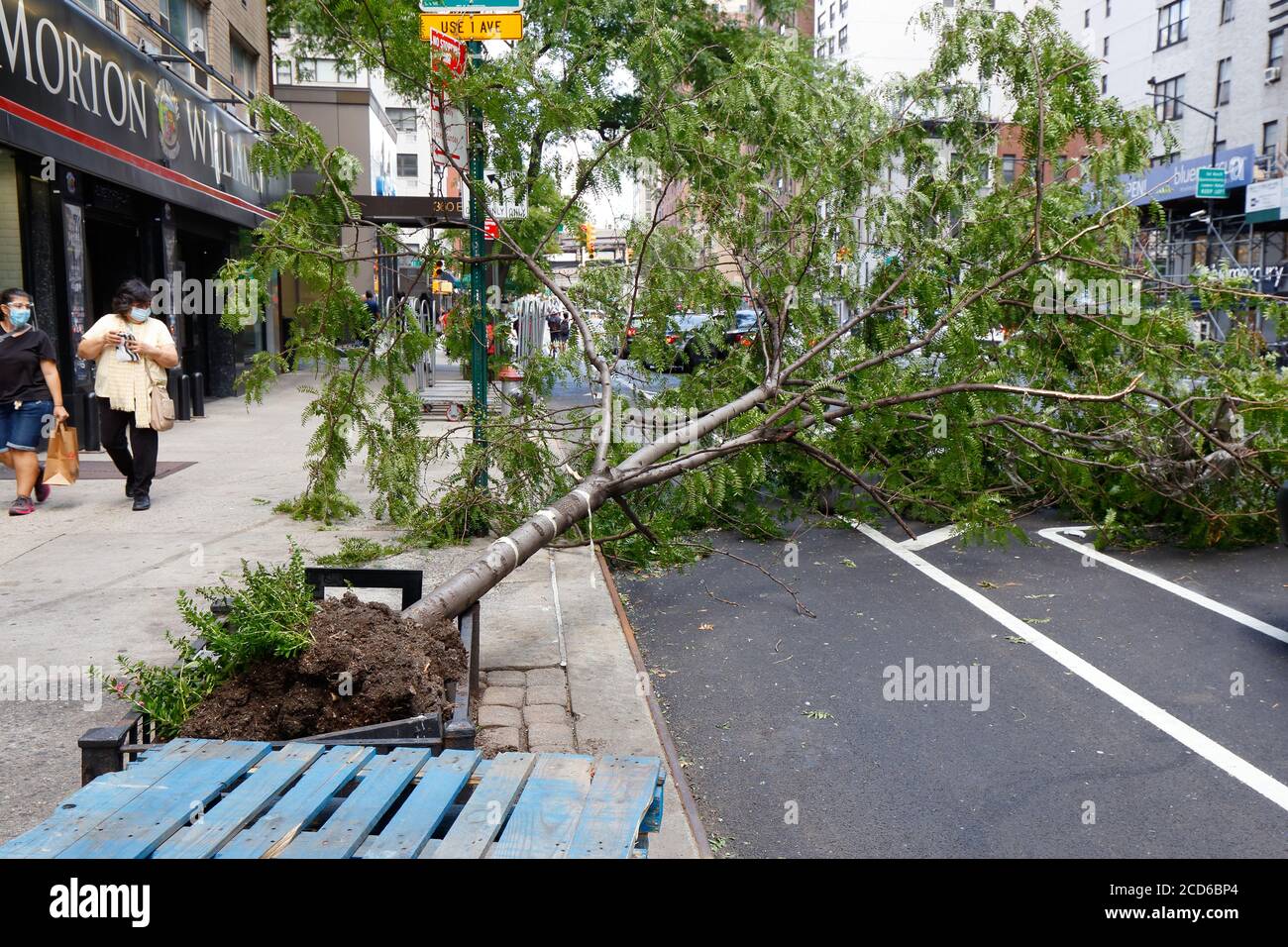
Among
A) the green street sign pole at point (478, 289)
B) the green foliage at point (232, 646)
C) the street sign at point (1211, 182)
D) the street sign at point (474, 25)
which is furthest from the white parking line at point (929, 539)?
the street sign at point (1211, 182)

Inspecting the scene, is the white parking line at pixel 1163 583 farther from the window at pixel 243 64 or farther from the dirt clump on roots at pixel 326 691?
the window at pixel 243 64

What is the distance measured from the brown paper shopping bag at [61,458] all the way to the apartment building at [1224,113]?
3504cm

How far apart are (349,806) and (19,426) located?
25.3 ft

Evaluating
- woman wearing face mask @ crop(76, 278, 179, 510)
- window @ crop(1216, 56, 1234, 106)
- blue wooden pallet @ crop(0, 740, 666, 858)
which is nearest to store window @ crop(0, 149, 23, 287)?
woman wearing face mask @ crop(76, 278, 179, 510)

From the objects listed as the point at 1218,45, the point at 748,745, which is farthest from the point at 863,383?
the point at 1218,45

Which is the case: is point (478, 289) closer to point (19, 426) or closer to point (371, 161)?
point (19, 426)

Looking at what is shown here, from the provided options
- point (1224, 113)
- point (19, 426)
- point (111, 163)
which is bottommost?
point (19, 426)

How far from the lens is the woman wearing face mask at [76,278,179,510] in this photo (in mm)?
9297

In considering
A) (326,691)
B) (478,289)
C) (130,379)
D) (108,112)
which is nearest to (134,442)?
(130,379)

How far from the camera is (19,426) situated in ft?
29.7

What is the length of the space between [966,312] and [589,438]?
8.85 feet

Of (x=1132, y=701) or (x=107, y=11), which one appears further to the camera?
(x=107, y=11)

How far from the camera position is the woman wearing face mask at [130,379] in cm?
930

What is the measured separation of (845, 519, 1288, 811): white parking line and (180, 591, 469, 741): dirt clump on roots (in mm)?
3325
